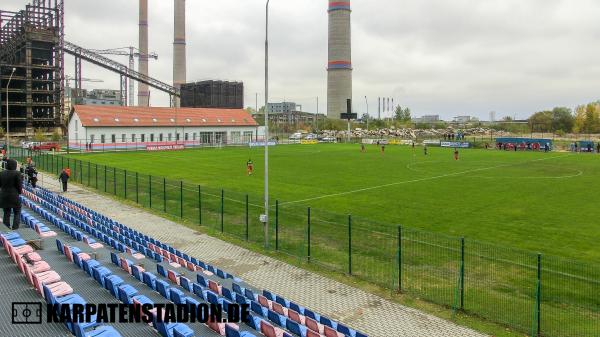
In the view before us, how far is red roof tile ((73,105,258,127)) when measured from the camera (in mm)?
76188

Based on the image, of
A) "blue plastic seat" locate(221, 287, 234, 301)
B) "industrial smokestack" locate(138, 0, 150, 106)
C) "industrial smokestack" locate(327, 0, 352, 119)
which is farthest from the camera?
"industrial smokestack" locate(138, 0, 150, 106)

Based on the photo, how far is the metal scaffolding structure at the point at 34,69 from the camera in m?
98.9

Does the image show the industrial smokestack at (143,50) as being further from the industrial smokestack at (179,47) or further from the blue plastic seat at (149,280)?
the blue plastic seat at (149,280)

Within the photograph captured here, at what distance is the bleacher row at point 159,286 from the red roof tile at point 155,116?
64.4 meters

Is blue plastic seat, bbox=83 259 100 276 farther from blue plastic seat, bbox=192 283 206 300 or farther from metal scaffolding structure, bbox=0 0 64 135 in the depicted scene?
metal scaffolding structure, bbox=0 0 64 135

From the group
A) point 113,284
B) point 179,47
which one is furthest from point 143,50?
point 113,284

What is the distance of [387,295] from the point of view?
1381 centimetres

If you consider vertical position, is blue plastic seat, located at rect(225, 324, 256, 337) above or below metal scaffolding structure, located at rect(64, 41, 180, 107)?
below

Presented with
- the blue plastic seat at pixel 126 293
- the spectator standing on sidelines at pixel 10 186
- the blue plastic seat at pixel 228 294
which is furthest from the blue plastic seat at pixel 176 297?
the spectator standing on sidelines at pixel 10 186

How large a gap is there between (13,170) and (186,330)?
749cm

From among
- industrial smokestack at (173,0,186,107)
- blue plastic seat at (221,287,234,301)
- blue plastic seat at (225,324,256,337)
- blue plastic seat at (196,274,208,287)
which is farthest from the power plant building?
blue plastic seat at (225,324,256,337)

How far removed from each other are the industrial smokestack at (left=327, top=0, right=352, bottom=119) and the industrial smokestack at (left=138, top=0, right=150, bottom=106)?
68.2 m

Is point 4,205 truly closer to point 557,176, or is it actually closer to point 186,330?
point 186,330

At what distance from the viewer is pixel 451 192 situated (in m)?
33.2
